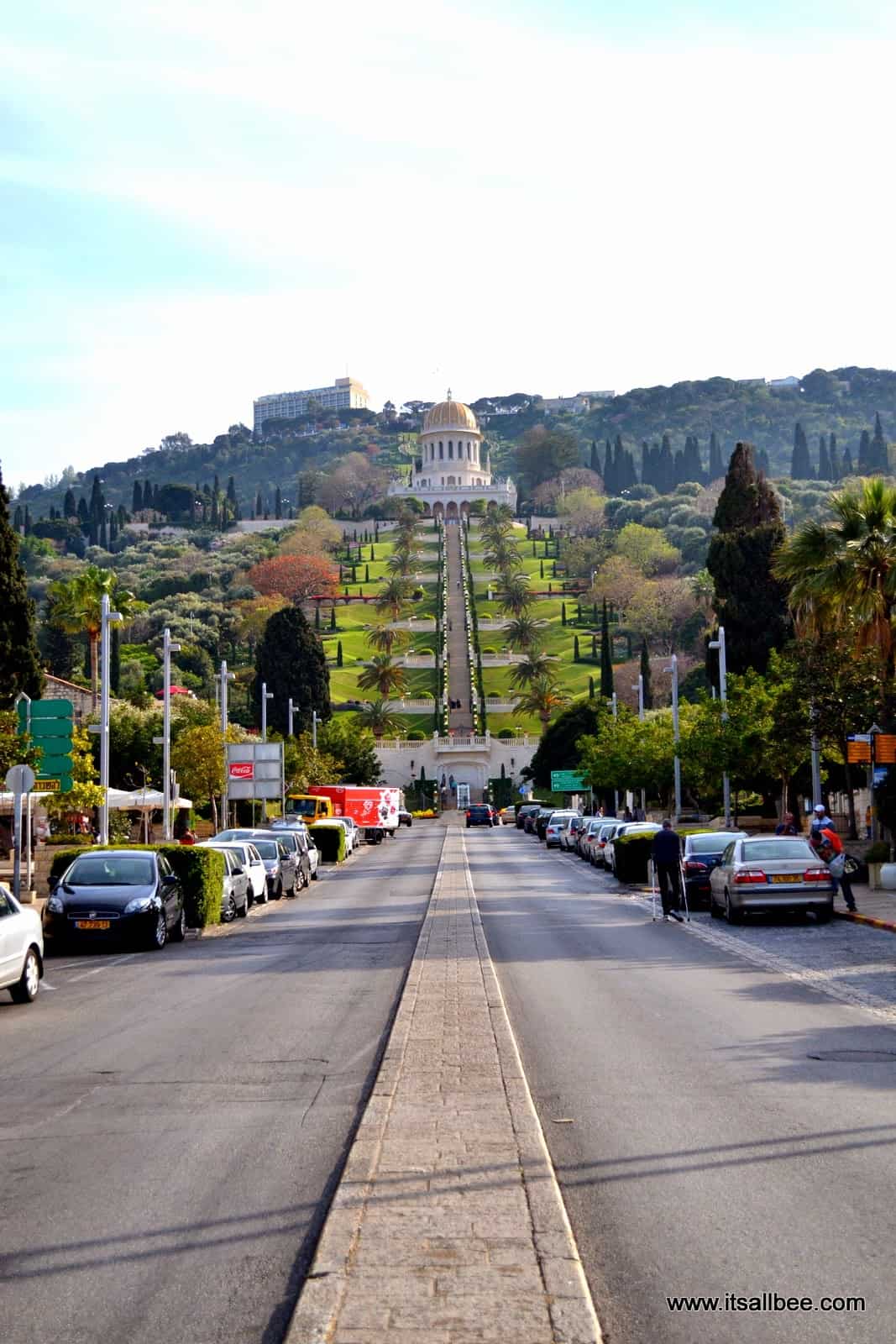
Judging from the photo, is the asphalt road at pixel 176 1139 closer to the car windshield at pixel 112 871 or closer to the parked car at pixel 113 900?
the parked car at pixel 113 900

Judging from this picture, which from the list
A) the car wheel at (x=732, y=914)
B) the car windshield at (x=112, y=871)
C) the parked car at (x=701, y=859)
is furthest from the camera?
the parked car at (x=701, y=859)

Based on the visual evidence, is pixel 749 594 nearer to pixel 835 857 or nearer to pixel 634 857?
pixel 634 857

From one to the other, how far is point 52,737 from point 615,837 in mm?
18852

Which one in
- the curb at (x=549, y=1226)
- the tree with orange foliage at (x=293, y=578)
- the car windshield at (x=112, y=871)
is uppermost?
the tree with orange foliage at (x=293, y=578)

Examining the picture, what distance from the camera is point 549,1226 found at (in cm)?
659

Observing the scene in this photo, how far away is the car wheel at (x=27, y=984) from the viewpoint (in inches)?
624

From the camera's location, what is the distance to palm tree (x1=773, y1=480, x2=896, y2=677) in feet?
107

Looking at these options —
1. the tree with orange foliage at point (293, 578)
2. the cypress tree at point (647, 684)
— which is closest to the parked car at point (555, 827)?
the cypress tree at point (647, 684)

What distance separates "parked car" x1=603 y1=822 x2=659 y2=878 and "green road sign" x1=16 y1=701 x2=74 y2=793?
15.8 m

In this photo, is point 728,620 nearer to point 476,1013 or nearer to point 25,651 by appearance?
point 25,651

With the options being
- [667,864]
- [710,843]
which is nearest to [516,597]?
[710,843]

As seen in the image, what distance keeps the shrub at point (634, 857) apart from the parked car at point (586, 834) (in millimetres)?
10161

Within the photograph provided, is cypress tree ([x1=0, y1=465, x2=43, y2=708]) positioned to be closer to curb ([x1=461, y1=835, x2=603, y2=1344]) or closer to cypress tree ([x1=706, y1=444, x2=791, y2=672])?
cypress tree ([x1=706, y1=444, x2=791, y2=672])

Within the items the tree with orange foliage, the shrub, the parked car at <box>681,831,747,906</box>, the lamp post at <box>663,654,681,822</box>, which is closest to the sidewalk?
the parked car at <box>681,831,747,906</box>
